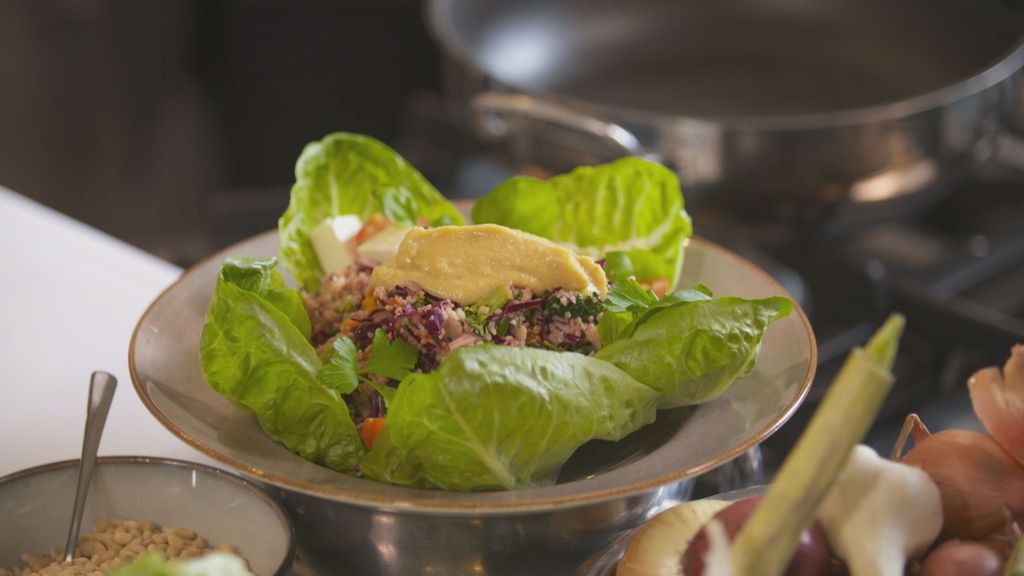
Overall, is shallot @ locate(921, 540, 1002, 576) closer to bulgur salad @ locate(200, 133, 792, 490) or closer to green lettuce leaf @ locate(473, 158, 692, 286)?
bulgur salad @ locate(200, 133, 792, 490)

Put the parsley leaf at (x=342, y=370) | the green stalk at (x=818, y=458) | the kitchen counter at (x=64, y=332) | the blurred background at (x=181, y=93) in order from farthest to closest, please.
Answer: the blurred background at (x=181, y=93)
the kitchen counter at (x=64, y=332)
the parsley leaf at (x=342, y=370)
the green stalk at (x=818, y=458)

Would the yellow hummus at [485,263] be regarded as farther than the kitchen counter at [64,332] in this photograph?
No

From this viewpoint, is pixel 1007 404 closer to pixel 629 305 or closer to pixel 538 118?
pixel 629 305

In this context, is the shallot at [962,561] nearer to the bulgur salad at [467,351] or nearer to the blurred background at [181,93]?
the bulgur salad at [467,351]

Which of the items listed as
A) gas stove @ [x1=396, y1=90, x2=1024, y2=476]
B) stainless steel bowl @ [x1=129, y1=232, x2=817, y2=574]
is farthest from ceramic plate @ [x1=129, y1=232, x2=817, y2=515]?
gas stove @ [x1=396, y1=90, x2=1024, y2=476]

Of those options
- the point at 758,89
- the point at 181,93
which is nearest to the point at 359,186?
the point at 758,89

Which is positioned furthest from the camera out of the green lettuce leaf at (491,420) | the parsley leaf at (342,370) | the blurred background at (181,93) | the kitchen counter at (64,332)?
the blurred background at (181,93)

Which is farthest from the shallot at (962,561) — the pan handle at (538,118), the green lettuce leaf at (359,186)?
the pan handle at (538,118)
